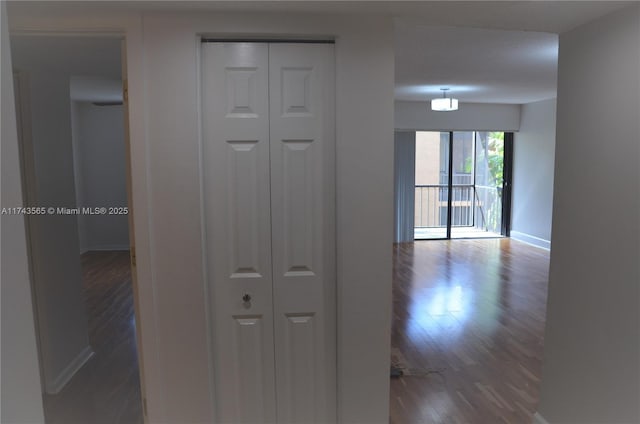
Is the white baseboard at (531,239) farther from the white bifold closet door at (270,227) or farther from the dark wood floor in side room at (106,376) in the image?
the dark wood floor in side room at (106,376)

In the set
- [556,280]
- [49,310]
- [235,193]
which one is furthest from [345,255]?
[49,310]

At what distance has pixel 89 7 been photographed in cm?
182

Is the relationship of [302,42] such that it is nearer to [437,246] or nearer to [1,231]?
[1,231]

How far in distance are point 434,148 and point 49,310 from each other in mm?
7029

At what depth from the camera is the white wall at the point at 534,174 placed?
6.99 m

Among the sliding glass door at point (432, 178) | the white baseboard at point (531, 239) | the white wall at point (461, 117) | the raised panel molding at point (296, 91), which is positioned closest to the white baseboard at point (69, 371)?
the raised panel molding at point (296, 91)

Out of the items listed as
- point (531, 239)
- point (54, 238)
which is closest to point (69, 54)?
point (54, 238)

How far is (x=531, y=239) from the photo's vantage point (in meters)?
7.44

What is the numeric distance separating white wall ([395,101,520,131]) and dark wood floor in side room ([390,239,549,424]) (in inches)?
93.1

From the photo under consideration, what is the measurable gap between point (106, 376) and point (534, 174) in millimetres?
6940

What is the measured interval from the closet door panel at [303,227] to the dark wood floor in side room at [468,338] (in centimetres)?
71

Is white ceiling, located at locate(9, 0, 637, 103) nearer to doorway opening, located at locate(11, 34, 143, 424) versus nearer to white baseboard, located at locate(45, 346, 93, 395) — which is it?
doorway opening, located at locate(11, 34, 143, 424)

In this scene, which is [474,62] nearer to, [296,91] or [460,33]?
[460,33]

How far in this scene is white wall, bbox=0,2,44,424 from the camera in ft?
3.39
